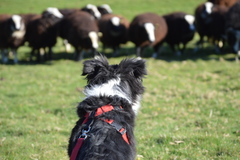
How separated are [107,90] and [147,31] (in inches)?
527

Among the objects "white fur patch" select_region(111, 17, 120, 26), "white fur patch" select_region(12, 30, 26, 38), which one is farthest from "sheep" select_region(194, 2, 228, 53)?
"white fur patch" select_region(12, 30, 26, 38)

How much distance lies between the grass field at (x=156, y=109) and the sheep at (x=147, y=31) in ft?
3.58

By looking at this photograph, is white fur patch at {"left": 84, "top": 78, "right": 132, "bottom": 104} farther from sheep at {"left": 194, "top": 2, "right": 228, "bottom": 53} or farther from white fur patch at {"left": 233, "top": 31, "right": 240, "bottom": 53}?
sheep at {"left": 194, "top": 2, "right": 228, "bottom": 53}

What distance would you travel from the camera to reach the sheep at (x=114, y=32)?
725 inches

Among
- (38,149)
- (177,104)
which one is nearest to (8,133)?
(38,149)

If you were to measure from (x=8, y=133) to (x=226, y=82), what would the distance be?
7175 millimetres

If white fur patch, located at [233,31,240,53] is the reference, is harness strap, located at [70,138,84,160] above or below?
above

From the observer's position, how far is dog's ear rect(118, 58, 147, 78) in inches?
163

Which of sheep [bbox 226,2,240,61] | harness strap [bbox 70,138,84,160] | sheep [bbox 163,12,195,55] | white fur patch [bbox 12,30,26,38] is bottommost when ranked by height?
white fur patch [bbox 12,30,26,38]

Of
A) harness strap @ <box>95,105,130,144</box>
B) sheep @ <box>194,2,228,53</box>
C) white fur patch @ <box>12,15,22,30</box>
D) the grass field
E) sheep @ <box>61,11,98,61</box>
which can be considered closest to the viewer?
harness strap @ <box>95,105,130,144</box>

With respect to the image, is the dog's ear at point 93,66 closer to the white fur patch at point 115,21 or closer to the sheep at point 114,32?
the sheep at point 114,32

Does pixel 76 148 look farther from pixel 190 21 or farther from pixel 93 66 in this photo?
pixel 190 21

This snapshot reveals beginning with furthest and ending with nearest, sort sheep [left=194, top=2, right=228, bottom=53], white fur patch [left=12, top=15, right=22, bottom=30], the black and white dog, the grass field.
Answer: sheep [left=194, top=2, right=228, bottom=53] → white fur patch [left=12, top=15, right=22, bottom=30] → the grass field → the black and white dog

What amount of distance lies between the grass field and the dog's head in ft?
1.52
